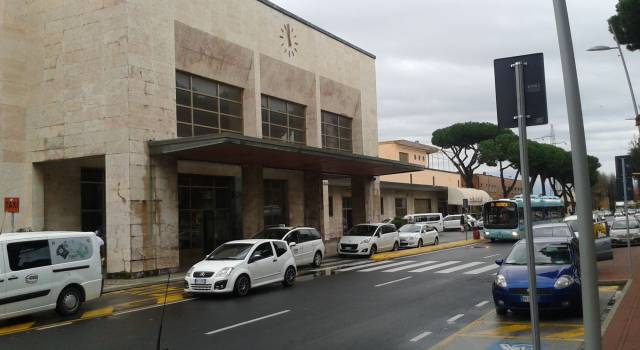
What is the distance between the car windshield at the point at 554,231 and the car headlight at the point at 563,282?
745 cm

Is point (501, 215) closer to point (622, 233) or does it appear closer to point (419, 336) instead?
point (622, 233)

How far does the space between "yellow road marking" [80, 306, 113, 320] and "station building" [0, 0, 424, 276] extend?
22.7 feet

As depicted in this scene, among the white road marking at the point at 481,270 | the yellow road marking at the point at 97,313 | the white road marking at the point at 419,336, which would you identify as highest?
the yellow road marking at the point at 97,313

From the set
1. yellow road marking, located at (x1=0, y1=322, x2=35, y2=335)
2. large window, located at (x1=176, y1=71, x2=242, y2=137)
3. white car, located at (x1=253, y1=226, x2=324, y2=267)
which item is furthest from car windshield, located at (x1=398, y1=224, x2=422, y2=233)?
yellow road marking, located at (x1=0, y1=322, x2=35, y2=335)

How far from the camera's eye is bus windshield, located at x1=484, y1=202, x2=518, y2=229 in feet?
119

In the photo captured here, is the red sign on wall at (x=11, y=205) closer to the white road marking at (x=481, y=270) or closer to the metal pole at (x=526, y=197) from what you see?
the white road marking at (x=481, y=270)

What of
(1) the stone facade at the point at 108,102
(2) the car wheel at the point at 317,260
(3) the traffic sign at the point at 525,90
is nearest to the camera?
(3) the traffic sign at the point at 525,90

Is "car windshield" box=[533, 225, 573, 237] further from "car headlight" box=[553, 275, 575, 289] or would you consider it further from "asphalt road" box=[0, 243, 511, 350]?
"car headlight" box=[553, 275, 575, 289]

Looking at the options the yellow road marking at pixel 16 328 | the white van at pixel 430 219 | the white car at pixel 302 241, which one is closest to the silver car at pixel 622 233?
the white car at pixel 302 241

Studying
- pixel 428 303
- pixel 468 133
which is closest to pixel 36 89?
pixel 428 303

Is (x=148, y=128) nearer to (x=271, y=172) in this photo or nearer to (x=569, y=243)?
(x=271, y=172)

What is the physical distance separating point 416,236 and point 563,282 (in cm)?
2207

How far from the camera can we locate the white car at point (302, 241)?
22.7 metres

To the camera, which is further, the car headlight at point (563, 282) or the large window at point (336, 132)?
the large window at point (336, 132)
